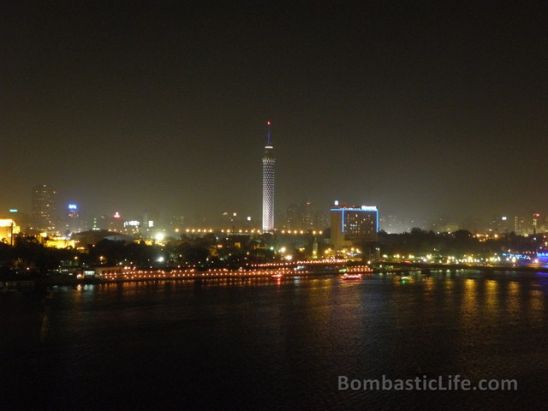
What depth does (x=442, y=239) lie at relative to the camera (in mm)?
33344

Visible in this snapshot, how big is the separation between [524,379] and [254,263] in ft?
61.6

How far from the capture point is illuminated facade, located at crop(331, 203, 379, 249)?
3916 cm

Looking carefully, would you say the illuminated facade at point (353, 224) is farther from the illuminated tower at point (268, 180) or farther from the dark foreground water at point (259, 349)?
the dark foreground water at point (259, 349)

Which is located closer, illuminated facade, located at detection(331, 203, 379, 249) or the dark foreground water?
the dark foreground water

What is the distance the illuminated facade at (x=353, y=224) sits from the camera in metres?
39.2

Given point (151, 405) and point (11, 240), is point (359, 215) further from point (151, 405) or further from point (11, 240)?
point (151, 405)

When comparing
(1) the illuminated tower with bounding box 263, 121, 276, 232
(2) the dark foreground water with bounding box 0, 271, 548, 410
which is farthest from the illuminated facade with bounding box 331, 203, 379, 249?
(2) the dark foreground water with bounding box 0, 271, 548, 410

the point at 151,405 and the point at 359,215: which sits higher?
the point at 359,215

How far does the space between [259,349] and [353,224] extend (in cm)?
3260

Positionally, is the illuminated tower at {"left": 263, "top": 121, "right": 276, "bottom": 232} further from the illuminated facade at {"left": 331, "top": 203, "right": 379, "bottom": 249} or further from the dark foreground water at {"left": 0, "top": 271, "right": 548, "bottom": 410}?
the dark foreground water at {"left": 0, "top": 271, "right": 548, "bottom": 410}

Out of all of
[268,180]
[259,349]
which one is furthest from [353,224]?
[259,349]

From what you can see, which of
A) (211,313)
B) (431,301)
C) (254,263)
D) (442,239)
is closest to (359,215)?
(442,239)

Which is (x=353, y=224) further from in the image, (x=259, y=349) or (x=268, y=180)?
(x=259, y=349)

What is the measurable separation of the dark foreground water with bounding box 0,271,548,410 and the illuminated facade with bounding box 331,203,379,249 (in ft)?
82.0
